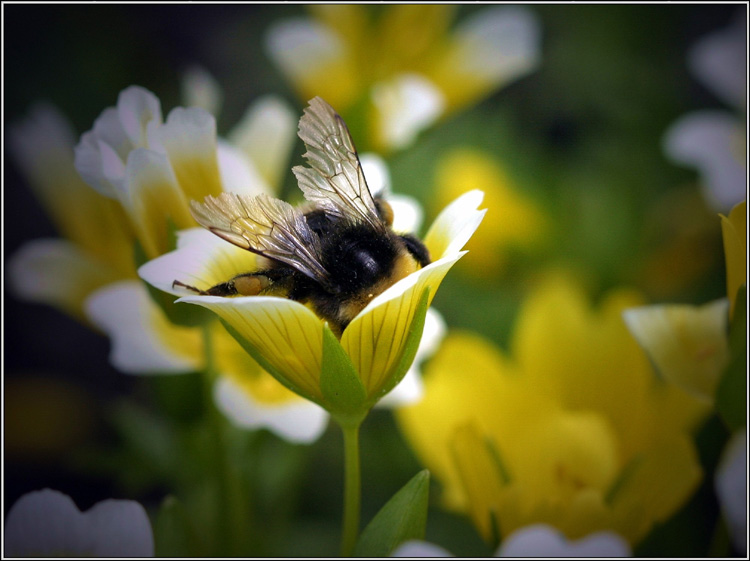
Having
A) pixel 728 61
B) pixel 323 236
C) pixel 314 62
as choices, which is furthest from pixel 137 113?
pixel 728 61

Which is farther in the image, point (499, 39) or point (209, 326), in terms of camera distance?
point (499, 39)

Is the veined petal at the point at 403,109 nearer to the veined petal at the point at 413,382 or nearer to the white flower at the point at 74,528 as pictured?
the veined petal at the point at 413,382

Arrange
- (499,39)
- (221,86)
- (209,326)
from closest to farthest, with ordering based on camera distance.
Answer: (209,326)
(499,39)
(221,86)

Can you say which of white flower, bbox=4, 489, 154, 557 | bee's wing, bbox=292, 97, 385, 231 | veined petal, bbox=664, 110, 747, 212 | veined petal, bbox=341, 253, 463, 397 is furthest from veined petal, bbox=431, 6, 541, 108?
white flower, bbox=4, 489, 154, 557

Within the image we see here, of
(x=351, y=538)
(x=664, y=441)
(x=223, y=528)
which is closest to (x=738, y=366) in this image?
(x=664, y=441)

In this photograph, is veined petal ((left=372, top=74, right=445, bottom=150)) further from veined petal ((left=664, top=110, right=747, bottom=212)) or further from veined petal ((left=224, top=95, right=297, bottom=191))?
veined petal ((left=664, top=110, right=747, bottom=212))

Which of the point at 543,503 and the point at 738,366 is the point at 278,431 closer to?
the point at 543,503

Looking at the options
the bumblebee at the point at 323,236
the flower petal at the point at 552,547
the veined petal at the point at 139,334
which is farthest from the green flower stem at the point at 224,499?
the flower petal at the point at 552,547
